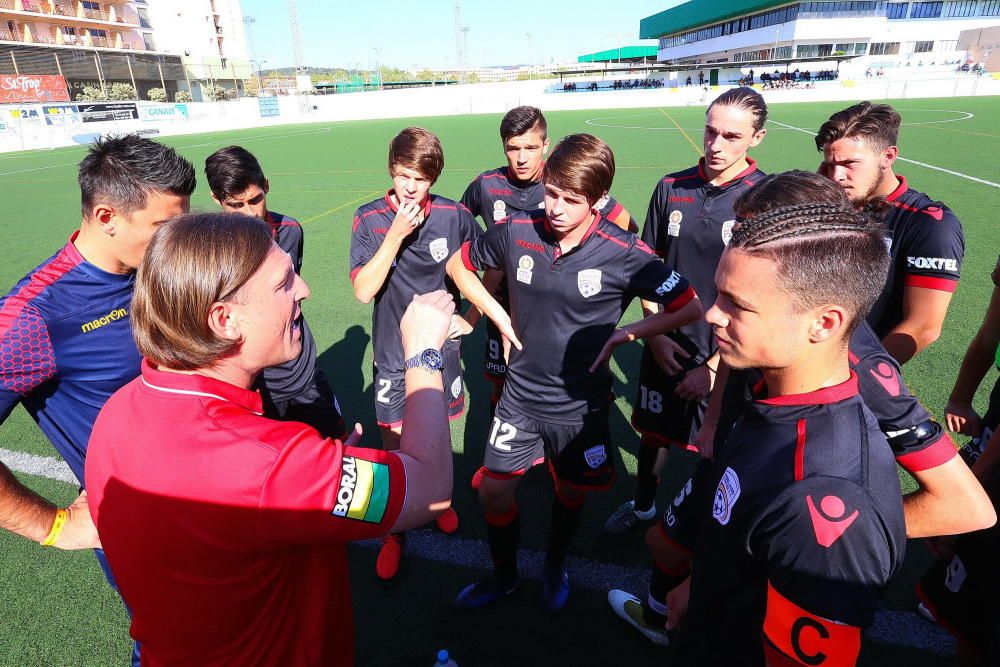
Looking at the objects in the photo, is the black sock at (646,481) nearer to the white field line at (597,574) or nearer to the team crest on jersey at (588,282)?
the white field line at (597,574)

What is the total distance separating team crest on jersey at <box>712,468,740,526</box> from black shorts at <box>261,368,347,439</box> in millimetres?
2461

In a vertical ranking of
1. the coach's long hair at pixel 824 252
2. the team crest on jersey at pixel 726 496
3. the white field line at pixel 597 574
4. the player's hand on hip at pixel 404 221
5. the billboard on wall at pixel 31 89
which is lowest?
the white field line at pixel 597 574

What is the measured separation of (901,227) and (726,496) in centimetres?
223

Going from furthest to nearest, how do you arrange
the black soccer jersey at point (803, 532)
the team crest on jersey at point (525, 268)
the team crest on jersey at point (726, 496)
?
the team crest on jersey at point (525, 268) → the team crest on jersey at point (726, 496) → the black soccer jersey at point (803, 532)

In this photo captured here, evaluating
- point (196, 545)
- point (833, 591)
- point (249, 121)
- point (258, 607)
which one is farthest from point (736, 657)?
point (249, 121)

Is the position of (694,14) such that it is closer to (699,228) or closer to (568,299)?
(699,228)

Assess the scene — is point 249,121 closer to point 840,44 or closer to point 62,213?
point 62,213

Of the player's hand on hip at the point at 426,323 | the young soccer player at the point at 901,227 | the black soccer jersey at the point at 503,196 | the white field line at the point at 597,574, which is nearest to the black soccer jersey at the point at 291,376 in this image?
the white field line at the point at 597,574

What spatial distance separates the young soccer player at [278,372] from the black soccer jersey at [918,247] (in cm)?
329

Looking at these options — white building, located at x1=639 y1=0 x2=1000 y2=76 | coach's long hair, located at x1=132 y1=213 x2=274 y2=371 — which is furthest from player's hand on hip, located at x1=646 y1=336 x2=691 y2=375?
white building, located at x1=639 y1=0 x2=1000 y2=76

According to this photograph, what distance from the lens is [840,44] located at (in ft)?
205

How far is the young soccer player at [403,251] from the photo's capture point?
3328 mm

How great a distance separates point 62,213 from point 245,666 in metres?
15.4

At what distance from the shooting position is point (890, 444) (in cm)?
169
